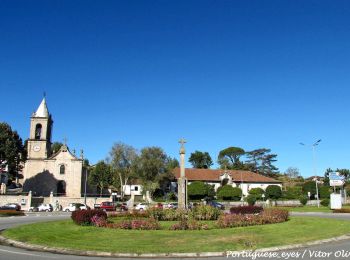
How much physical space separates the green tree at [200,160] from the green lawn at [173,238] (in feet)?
359

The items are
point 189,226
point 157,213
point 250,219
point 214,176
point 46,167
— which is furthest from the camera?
point 214,176

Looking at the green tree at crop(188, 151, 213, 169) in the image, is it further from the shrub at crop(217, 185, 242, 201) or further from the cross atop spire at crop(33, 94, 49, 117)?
the cross atop spire at crop(33, 94, 49, 117)

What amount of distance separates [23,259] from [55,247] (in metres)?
2.75

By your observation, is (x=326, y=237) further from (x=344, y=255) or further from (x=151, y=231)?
(x=151, y=231)

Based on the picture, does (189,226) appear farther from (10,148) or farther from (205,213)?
(10,148)

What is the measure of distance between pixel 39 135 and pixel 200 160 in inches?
2512

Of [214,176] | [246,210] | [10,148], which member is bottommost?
[246,210]

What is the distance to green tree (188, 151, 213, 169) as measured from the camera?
133 metres

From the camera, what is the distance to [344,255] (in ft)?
46.2

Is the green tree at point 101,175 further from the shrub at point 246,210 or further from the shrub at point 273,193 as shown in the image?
the shrub at point 246,210

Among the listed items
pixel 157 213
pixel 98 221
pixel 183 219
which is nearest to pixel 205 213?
pixel 157 213

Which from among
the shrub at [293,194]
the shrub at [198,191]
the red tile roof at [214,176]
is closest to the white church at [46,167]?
the shrub at [198,191]

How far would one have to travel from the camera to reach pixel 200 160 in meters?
133

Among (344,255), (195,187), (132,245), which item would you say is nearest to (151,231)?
(132,245)
